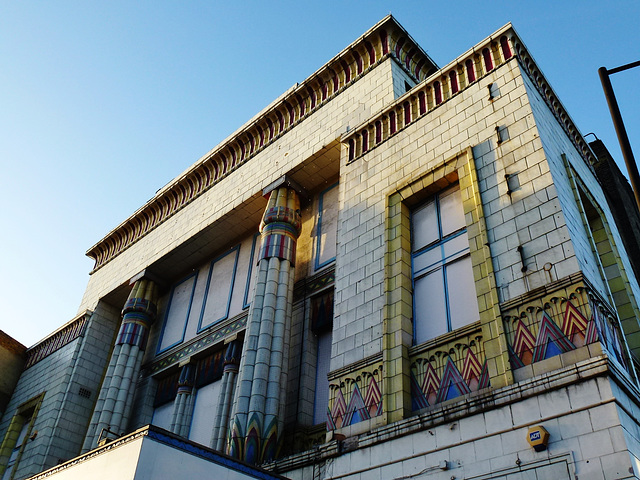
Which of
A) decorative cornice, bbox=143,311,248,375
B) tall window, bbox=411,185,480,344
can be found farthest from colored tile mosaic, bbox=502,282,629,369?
decorative cornice, bbox=143,311,248,375

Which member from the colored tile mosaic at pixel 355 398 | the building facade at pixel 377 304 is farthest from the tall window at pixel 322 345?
the colored tile mosaic at pixel 355 398

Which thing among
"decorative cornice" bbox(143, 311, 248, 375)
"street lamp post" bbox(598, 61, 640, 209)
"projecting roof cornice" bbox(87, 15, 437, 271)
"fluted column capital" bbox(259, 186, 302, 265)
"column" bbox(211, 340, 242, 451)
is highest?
"projecting roof cornice" bbox(87, 15, 437, 271)

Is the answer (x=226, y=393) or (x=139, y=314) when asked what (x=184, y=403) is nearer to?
(x=226, y=393)

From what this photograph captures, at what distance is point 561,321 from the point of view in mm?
8398

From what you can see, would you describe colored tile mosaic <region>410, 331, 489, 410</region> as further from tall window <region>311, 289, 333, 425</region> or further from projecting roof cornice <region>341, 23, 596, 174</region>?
projecting roof cornice <region>341, 23, 596, 174</region>

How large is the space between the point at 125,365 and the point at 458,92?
1319cm

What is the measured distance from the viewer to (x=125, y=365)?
19375mm

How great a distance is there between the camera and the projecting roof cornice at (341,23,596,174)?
12.7m

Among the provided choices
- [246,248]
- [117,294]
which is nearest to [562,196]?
[246,248]

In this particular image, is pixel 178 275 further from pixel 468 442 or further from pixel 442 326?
pixel 468 442

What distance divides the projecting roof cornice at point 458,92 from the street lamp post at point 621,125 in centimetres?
687

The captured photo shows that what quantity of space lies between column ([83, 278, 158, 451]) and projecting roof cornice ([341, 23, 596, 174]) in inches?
394

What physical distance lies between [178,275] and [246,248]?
372 cm

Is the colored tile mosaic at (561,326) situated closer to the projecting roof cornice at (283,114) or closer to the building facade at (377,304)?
the building facade at (377,304)
